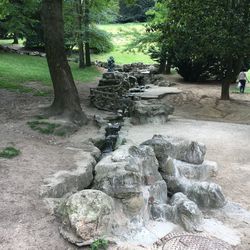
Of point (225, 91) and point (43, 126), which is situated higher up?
point (43, 126)

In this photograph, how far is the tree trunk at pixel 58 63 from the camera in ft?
35.1

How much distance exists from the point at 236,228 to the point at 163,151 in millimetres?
2273

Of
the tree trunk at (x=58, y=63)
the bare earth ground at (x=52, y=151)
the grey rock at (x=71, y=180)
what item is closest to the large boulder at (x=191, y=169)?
the bare earth ground at (x=52, y=151)

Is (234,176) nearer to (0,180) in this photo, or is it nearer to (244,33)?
(0,180)

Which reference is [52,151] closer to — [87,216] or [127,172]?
[127,172]

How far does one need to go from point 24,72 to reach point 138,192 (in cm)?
1666

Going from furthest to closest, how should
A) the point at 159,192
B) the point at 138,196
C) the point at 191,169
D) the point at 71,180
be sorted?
the point at 191,169, the point at 159,192, the point at 71,180, the point at 138,196

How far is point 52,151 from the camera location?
8.15m

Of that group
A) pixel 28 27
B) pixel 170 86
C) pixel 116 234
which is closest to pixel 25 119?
pixel 116 234

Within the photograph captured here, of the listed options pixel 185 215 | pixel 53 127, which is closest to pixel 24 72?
pixel 53 127

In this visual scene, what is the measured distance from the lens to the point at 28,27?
2658 cm

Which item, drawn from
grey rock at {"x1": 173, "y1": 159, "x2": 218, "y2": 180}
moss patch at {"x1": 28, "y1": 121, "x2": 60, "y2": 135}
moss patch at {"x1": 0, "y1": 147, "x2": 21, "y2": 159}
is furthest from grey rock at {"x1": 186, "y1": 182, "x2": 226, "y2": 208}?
moss patch at {"x1": 28, "y1": 121, "x2": 60, "y2": 135}

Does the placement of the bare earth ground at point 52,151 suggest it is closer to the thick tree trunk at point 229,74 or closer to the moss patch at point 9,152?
the moss patch at point 9,152

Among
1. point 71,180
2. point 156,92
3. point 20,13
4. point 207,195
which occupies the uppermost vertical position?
point 20,13
